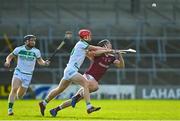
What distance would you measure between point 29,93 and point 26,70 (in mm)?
16649

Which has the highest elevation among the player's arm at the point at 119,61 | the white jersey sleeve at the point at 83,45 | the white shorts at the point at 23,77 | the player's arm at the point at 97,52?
the white jersey sleeve at the point at 83,45

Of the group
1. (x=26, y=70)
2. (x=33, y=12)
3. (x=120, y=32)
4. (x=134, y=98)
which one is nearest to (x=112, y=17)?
(x=120, y=32)

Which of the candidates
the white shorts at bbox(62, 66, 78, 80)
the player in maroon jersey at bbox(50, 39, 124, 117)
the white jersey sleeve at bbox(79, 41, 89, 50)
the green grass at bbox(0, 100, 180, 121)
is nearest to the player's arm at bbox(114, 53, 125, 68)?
the player in maroon jersey at bbox(50, 39, 124, 117)

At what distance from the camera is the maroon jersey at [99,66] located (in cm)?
2184

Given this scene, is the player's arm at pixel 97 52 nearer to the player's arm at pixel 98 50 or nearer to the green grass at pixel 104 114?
the player's arm at pixel 98 50

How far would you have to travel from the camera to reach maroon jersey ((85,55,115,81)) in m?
21.8

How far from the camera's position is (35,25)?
44125 mm

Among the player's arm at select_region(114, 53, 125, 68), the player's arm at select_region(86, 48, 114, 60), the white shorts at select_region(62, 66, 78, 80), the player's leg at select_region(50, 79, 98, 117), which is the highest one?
the player's arm at select_region(86, 48, 114, 60)

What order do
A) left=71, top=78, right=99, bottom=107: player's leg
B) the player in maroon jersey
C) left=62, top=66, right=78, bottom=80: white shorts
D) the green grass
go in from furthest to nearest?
1. the player in maroon jersey
2. left=71, top=78, right=99, bottom=107: player's leg
3. left=62, top=66, right=78, bottom=80: white shorts
4. the green grass

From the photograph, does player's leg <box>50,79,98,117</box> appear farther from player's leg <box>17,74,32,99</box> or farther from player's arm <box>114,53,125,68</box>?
player's leg <box>17,74,32,99</box>

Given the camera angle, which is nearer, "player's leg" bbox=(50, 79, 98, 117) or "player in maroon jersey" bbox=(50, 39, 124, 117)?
"player's leg" bbox=(50, 79, 98, 117)

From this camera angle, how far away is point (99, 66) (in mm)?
22062

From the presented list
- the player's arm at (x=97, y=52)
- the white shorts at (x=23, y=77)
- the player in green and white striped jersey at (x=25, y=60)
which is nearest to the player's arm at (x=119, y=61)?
the player's arm at (x=97, y=52)

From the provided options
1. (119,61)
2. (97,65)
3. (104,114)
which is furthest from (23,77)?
(119,61)
